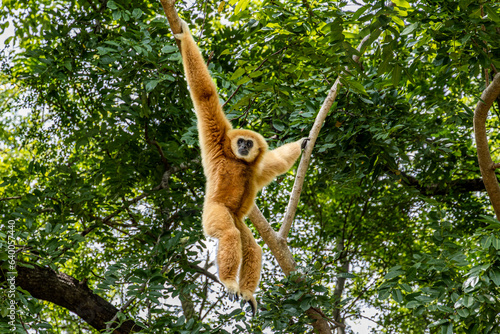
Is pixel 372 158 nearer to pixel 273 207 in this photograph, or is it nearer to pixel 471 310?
pixel 471 310

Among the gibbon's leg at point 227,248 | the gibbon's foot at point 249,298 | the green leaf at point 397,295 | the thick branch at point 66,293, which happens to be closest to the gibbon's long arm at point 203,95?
the gibbon's leg at point 227,248

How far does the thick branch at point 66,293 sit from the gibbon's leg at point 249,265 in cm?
226

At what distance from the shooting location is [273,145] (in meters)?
5.71

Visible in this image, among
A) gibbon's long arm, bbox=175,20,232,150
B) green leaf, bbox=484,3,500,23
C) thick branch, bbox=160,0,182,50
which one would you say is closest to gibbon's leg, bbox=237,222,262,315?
gibbon's long arm, bbox=175,20,232,150

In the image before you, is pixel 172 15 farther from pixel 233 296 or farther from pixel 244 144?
pixel 233 296

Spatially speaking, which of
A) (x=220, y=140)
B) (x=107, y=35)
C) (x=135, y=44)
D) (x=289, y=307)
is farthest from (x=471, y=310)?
(x=107, y=35)

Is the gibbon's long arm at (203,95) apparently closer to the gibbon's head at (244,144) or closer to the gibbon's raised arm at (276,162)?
the gibbon's head at (244,144)

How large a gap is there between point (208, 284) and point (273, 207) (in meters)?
1.70

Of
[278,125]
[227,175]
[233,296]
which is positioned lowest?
[233,296]

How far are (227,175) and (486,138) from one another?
2.65 meters

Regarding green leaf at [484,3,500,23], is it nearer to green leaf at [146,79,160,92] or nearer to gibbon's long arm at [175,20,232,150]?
gibbon's long arm at [175,20,232,150]

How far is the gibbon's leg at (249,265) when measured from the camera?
4051mm

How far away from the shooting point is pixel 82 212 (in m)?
5.59

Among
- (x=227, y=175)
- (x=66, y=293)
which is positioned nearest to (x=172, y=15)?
(x=227, y=175)
